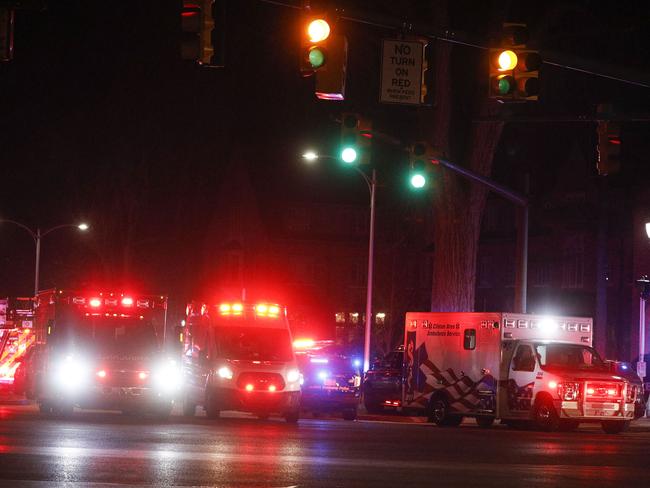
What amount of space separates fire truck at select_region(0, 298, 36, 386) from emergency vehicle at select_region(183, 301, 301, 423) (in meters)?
9.78

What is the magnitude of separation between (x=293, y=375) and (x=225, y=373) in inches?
57.8

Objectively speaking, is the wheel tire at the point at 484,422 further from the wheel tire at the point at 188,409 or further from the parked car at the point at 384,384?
the wheel tire at the point at 188,409

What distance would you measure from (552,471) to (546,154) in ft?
200

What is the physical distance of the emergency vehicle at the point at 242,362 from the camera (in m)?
26.8

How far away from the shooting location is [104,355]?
27.6m

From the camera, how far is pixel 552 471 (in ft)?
52.9

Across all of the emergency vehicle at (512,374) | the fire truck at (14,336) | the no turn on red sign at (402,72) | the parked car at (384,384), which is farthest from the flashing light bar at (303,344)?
the no turn on red sign at (402,72)

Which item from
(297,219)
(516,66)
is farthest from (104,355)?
(297,219)

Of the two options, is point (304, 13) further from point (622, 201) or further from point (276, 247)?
point (276, 247)

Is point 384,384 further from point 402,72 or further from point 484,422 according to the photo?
point 402,72

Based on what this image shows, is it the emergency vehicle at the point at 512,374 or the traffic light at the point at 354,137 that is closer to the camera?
the traffic light at the point at 354,137

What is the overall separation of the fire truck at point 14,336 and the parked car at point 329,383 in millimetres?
10339

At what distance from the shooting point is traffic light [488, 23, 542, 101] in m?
16.4

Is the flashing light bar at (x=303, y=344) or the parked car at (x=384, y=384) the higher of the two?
the flashing light bar at (x=303, y=344)
